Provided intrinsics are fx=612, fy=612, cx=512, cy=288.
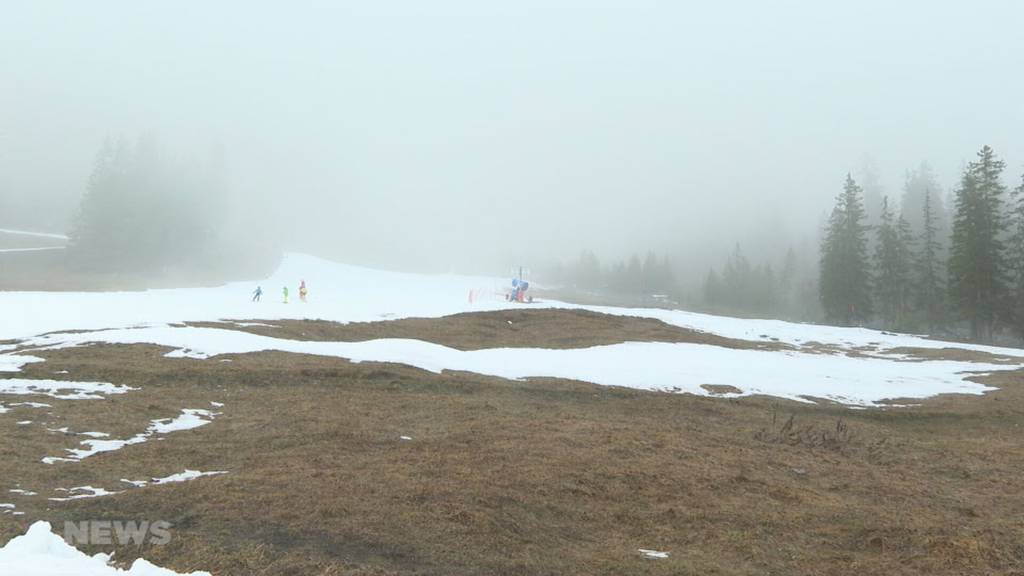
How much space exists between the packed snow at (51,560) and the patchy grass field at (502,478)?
1.42 ft

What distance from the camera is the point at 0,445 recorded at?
9461mm

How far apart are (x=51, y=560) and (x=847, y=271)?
70.8 meters

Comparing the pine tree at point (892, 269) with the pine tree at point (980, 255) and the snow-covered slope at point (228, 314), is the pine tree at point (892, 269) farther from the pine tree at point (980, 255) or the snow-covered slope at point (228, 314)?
the snow-covered slope at point (228, 314)

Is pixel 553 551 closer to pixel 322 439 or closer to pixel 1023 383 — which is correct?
pixel 322 439

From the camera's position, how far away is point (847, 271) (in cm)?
6419

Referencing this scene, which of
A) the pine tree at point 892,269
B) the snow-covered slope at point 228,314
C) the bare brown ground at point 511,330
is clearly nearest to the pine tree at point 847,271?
the pine tree at point 892,269

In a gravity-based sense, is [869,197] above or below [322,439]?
above

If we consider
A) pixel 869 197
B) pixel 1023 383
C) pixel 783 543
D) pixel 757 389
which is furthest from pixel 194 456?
pixel 869 197

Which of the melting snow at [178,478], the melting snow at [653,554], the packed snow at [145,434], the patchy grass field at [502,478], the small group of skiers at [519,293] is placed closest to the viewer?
the patchy grass field at [502,478]

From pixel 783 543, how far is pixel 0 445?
1145 cm

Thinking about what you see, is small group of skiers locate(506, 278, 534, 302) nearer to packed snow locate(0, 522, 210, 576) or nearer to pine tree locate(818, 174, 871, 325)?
pine tree locate(818, 174, 871, 325)

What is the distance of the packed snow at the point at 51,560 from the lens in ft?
16.4

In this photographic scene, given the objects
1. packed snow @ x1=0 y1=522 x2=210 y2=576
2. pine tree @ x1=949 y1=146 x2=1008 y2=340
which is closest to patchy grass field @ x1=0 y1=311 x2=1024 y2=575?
packed snow @ x1=0 y1=522 x2=210 y2=576

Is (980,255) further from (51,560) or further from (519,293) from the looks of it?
(51,560)
